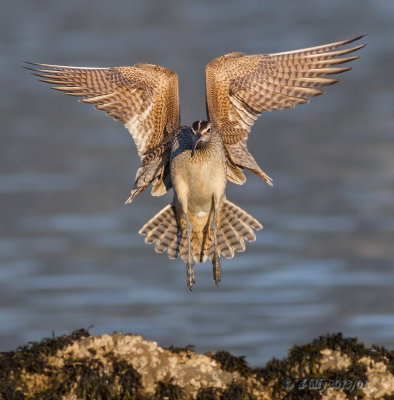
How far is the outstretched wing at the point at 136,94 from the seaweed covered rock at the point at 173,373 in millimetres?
4803

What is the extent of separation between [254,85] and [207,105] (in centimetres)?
64

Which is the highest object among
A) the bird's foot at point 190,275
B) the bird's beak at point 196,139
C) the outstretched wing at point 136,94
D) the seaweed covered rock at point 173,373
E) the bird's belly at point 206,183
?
the outstretched wing at point 136,94

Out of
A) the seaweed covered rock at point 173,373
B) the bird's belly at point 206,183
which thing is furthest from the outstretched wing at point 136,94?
the seaweed covered rock at point 173,373

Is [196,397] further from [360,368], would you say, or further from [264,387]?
[360,368]

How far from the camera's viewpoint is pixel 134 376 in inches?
241

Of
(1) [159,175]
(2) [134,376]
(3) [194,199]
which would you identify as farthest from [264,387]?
(1) [159,175]

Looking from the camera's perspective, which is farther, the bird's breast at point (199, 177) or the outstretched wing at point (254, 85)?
the outstretched wing at point (254, 85)

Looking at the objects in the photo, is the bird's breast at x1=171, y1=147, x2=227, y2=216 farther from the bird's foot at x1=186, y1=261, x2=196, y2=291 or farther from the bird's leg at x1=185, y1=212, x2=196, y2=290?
the bird's foot at x1=186, y1=261, x2=196, y2=291

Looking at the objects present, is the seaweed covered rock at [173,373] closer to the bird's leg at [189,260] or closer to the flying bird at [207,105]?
the bird's leg at [189,260]

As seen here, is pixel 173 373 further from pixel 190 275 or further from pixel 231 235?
pixel 231 235

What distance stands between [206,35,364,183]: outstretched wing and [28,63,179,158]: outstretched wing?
1.67 ft

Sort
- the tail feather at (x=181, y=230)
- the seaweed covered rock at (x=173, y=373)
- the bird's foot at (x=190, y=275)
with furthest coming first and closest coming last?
the tail feather at (x=181, y=230)
the bird's foot at (x=190, y=275)
the seaweed covered rock at (x=173, y=373)

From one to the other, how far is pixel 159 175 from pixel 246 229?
4.21 feet

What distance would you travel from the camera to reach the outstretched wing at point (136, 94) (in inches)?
425
